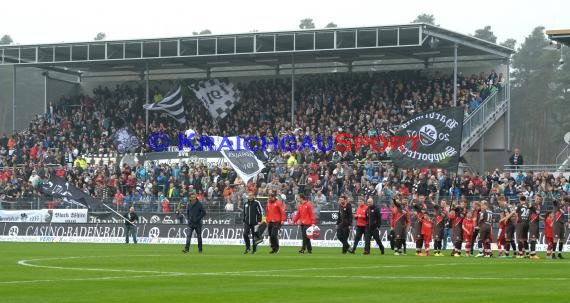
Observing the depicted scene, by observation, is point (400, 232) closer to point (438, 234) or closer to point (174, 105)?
point (438, 234)

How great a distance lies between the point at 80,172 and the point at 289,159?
10.9 metres

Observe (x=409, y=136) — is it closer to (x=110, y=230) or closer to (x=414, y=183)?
(x=414, y=183)

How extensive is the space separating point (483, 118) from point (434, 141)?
56.5ft

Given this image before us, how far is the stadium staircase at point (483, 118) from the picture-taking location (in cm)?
5478

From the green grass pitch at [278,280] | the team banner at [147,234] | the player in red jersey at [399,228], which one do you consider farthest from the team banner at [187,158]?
the green grass pitch at [278,280]

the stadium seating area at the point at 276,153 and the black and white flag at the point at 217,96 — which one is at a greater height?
the black and white flag at the point at 217,96

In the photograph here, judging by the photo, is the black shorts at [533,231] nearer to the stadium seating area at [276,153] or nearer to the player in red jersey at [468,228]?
the player in red jersey at [468,228]

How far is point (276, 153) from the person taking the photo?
2170 inches

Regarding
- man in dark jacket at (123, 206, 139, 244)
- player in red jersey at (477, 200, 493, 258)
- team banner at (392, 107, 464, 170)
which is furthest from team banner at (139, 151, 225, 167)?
player in red jersey at (477, 200, 493, 258)

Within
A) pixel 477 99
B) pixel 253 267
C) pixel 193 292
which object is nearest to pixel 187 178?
pixel 477 99

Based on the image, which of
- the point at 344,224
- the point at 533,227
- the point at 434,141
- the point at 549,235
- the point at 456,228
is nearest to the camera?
the point at 533,227

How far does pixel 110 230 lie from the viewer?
48188 millimetres

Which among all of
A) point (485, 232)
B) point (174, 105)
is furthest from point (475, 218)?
point (174, 105)

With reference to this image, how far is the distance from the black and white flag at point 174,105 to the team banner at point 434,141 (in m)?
23.0
